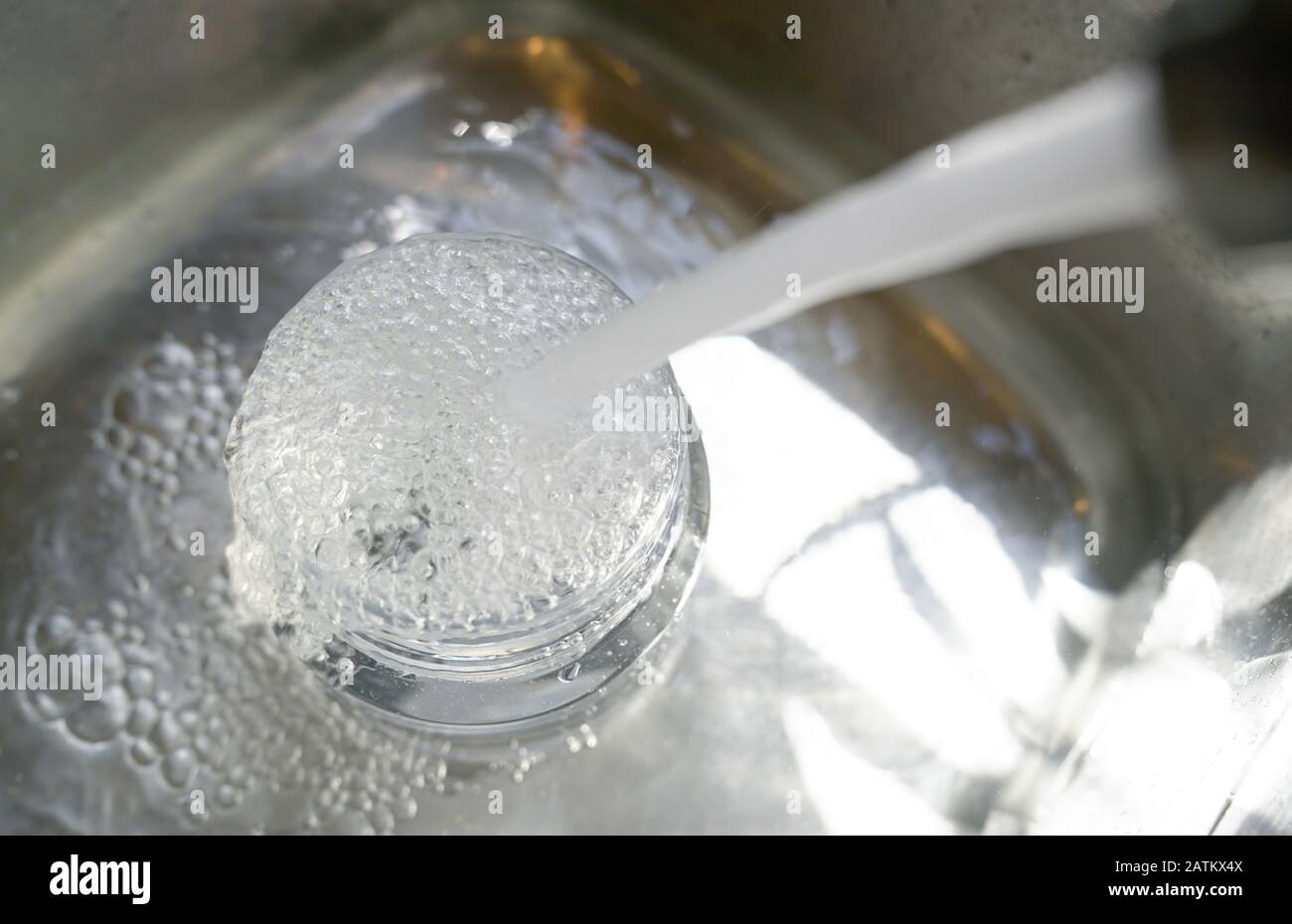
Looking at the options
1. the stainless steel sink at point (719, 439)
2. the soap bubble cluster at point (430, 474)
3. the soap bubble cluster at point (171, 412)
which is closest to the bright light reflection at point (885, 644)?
the stainless steel sink at point (719, 439)

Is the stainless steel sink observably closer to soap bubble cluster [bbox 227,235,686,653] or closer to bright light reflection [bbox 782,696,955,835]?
bright light reflection [bbox 782,696,955,835]

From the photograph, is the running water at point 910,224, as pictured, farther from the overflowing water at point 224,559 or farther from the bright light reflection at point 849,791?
the bright light reflection at point 849,791

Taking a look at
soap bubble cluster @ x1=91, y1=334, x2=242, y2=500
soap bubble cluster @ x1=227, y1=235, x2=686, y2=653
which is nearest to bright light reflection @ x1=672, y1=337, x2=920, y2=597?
soap bubble cluster @ x1=227, y1=235, x2=686, y2=653

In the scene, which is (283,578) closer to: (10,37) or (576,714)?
(576,714)

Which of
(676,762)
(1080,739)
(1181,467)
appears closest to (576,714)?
(676,762)

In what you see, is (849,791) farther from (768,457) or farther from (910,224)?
(910,224)
